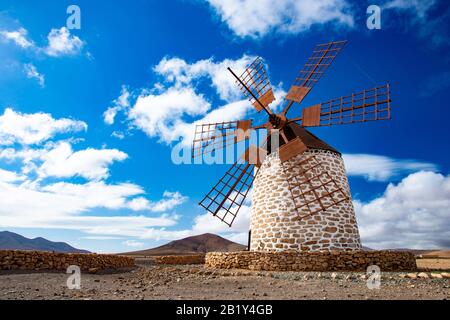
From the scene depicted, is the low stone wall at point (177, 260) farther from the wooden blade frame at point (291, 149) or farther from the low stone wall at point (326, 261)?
the wooden blade frame at point (291, 149)

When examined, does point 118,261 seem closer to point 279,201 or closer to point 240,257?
point 240,257

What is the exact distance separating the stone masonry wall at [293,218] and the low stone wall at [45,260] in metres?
6.73

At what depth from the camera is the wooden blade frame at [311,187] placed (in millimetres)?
14305

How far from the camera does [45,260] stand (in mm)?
12367

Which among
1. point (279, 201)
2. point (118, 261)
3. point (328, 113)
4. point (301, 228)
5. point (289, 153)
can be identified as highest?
point (328, 113)

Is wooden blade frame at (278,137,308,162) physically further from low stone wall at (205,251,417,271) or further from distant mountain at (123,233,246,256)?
distant mountain at (123,233,246,256)

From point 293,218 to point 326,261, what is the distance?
93.4 inches

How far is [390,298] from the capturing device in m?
6.87

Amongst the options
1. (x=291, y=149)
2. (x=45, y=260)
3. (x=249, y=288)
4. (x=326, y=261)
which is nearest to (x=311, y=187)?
(x=291, y=149)

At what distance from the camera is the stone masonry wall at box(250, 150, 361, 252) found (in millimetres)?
14039

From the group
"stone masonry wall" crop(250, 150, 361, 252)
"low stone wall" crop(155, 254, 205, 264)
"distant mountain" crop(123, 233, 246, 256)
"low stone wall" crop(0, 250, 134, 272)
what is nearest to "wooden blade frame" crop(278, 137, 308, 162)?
"stone masonry wall" crop(250, 150, 361, 252)

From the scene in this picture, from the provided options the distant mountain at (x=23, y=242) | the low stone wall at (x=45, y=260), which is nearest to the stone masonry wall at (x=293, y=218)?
the low stone wall at (x=45, y=260)
